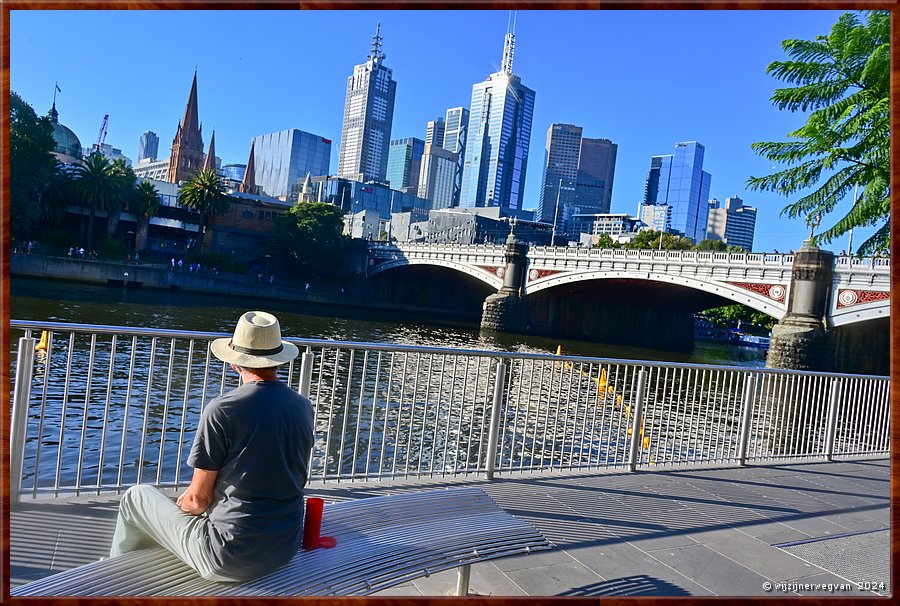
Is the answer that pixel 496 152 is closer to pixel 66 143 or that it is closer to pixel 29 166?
pixel 66 143

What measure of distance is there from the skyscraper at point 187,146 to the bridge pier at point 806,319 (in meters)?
87.5

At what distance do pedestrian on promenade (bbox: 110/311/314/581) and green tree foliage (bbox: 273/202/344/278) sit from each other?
58.4m

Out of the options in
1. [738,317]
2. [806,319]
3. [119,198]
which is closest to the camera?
[806,319]

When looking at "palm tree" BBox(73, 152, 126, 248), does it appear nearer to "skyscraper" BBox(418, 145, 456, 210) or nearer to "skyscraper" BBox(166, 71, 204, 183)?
"skyscraper" BBox(166, 71, 204, 183)

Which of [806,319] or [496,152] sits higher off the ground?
[496,152]

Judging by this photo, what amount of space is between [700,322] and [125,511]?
72.8 metres

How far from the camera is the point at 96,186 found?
5462 centimetres

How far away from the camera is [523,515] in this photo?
15.0 feet

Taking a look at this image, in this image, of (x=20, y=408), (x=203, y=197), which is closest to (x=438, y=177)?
(x=203, y=197)

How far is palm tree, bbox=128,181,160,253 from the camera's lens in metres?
59.4

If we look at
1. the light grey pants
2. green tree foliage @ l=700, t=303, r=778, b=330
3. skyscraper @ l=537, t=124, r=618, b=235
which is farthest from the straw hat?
skyscraper @ l=537, t=124, r=618, b=235

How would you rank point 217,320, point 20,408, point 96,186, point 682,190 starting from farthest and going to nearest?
1. point 682,190
2. point 96,186
3. point 217,320
4. point 20,408

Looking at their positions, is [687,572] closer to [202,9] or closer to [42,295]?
[202,9]

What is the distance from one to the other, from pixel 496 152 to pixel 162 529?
503 feet
